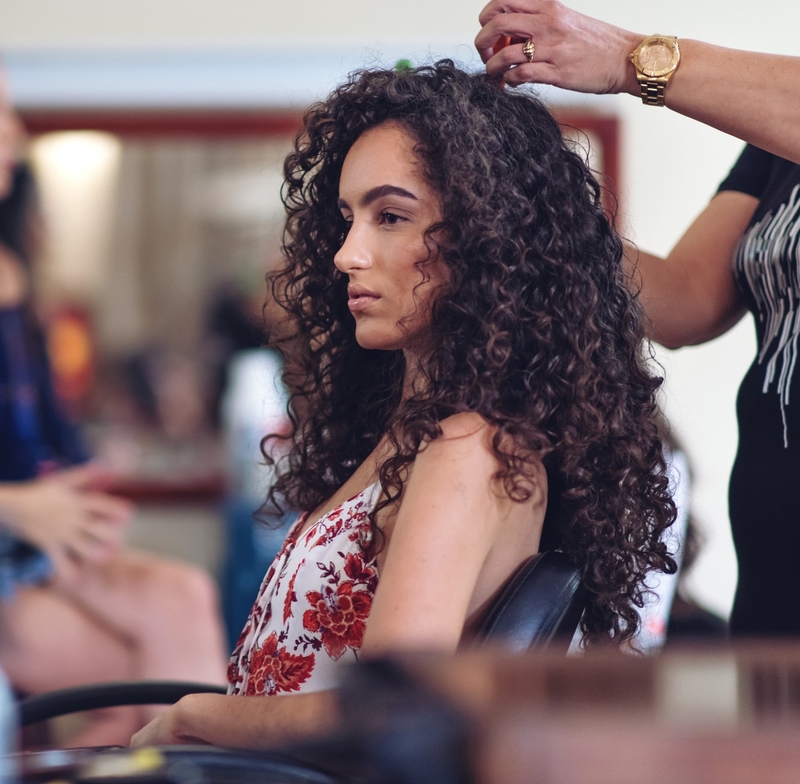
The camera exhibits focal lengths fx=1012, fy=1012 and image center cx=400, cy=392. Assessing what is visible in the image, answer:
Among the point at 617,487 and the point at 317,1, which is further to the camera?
the point at 317,1

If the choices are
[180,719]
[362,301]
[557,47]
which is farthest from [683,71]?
[180,719]

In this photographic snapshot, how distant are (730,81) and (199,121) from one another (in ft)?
10.5

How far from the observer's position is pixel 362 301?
135 cm

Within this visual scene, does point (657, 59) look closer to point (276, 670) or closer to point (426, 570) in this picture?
point (426, 570)

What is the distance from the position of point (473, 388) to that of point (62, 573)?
1627 mm

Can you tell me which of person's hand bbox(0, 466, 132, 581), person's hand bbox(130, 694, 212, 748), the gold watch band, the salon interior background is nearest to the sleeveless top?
the gold watch band

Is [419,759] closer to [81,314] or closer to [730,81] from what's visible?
[730,81]

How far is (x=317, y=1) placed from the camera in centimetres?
387

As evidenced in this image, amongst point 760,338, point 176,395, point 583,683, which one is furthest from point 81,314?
point 583,683

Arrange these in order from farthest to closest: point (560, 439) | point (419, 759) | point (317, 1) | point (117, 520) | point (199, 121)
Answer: point (199, 121) < point (317, 1) < point (117, 520) < point (560, 439) < point (419, 759)

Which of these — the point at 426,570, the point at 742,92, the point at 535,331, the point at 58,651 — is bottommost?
the point at 58,651

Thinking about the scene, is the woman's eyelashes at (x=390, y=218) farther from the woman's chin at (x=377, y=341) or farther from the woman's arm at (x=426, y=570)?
the woman's arm at (x=426, y=570)

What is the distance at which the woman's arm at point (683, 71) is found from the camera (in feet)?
4.38

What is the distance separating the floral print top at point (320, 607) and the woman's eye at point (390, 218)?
1.14 ft
